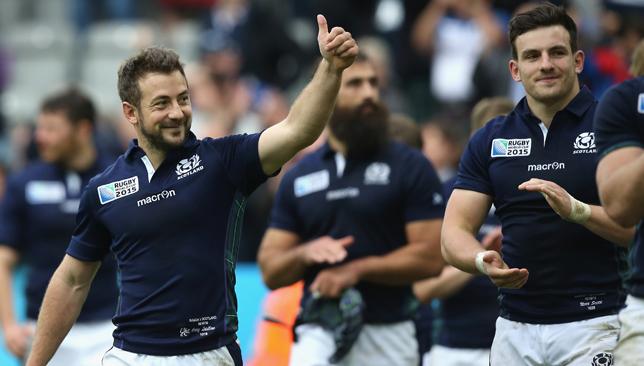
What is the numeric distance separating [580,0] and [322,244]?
8.13 metres

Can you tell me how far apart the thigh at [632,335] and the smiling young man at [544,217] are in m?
0.71

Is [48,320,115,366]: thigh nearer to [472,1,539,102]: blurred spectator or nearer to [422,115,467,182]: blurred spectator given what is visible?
[422,115,467,182]: blurred spectator

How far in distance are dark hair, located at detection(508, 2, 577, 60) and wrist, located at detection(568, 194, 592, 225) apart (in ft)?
3.65

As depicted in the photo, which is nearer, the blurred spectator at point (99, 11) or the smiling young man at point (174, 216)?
the smiling young man at point (174, 216)

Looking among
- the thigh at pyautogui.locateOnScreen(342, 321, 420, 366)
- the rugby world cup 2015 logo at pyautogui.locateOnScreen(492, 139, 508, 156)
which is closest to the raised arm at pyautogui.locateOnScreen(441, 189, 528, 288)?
the rugby world cup 2015 logo at pyautogui.locateOnScreen(492, 139, 508, 156)

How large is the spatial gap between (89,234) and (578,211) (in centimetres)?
273

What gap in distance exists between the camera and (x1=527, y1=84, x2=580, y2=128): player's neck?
6.93m

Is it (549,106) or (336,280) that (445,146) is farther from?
(549,106)

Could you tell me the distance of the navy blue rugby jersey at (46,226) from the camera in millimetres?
10516

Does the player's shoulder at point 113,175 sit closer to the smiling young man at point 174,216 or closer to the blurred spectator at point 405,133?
the smiling young man at point 174,216

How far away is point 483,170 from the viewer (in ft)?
23.0

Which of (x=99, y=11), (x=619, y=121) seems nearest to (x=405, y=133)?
(x=619, y=121)

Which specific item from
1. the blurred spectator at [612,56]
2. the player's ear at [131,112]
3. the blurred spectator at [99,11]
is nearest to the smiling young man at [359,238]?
the player's ear at [131,112]

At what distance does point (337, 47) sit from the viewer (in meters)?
6.40
